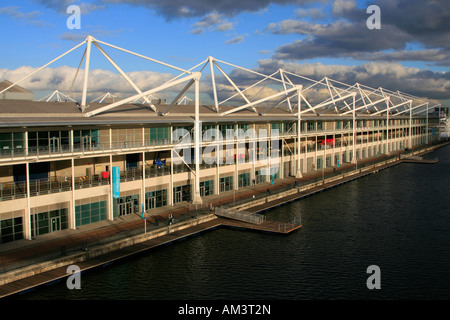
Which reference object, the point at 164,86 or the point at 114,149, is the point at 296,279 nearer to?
the point at 114,149

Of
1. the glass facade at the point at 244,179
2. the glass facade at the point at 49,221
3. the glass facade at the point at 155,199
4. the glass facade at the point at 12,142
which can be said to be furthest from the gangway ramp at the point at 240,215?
the glass facade at the point at 12,142

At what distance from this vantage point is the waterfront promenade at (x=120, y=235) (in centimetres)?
2612

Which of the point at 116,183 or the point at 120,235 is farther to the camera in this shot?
the point at 116,183

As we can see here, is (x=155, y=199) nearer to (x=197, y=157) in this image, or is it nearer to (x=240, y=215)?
(x=197, y=157)

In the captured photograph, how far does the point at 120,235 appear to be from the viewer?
32.3 m

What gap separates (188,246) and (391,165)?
61.9 m

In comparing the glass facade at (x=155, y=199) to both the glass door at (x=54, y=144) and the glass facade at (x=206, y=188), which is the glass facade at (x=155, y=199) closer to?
the glass facade at (x=206, y=188)

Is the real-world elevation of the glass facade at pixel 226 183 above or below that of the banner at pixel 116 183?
below

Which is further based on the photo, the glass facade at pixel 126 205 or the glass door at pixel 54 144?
the glass facade at pixel 126 205

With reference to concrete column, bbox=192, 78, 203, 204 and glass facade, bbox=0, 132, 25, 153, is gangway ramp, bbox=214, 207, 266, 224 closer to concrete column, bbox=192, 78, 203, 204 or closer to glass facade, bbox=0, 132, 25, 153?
concrete column, bbox=192, 78, 203, 204

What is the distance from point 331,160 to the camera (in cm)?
7869

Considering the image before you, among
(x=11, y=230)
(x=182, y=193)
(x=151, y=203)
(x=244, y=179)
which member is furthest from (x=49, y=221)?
(x=244, y=179)
